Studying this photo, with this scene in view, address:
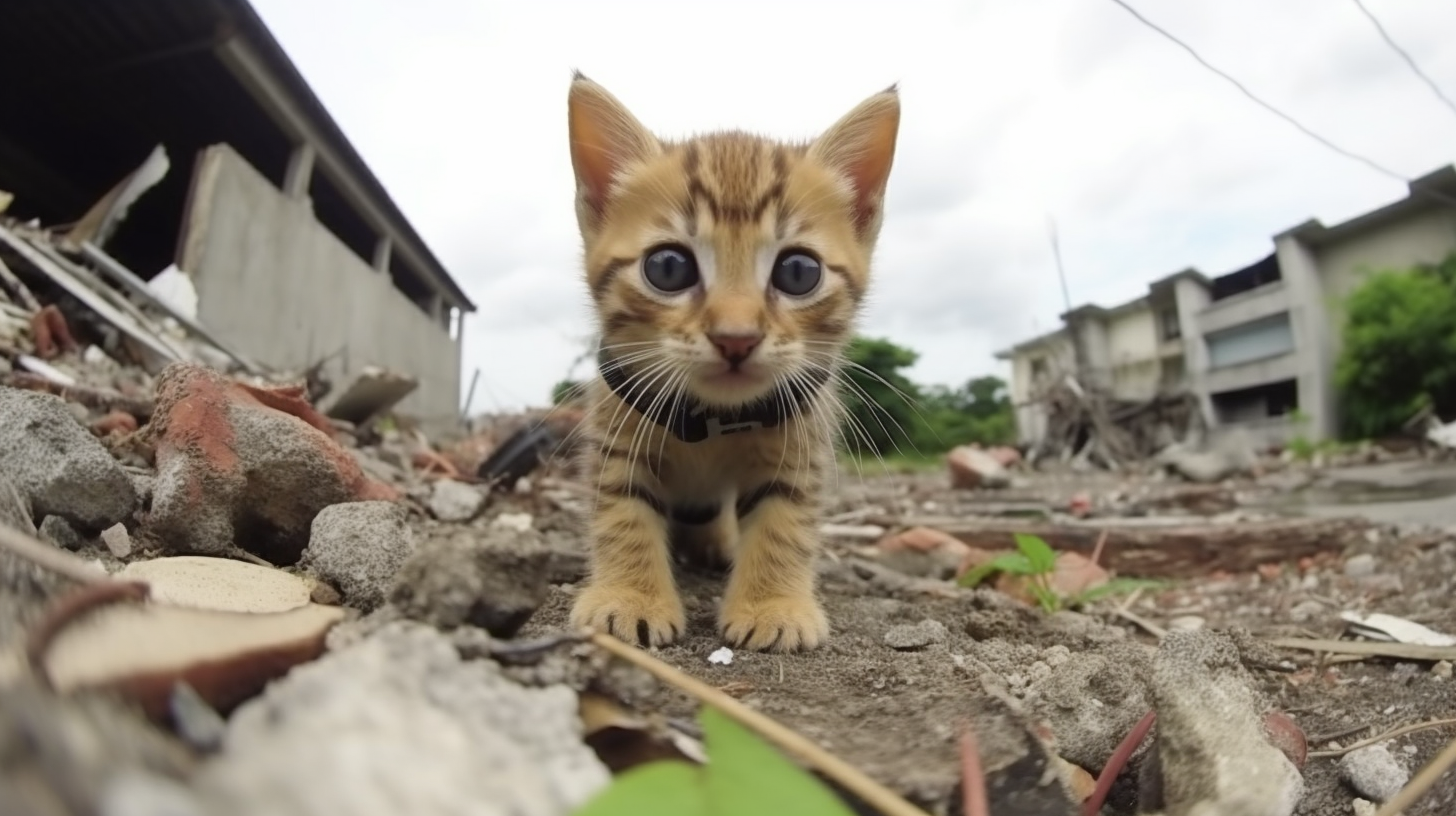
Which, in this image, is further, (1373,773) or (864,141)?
(864,141)

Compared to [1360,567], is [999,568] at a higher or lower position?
higher

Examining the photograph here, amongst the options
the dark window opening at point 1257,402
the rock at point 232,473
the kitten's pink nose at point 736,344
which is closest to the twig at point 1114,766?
the kitten's pink nose at point 736,344

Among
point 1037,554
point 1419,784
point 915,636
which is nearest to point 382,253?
point 1037,554

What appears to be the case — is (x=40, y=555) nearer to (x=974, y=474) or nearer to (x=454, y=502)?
(x=454, y=502)

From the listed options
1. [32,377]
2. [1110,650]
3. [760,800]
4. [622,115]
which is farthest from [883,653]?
[32,377]

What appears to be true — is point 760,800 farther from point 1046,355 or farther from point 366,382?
point 1046,355
